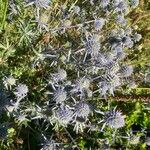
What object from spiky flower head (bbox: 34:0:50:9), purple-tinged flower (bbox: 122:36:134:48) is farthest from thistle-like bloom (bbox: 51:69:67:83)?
purple-tinged flower (bbox: 122:36:134:48)

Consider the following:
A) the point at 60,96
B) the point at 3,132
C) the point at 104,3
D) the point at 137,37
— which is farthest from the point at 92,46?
the point at 3,132

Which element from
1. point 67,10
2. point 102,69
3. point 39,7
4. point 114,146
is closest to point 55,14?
point 67,10

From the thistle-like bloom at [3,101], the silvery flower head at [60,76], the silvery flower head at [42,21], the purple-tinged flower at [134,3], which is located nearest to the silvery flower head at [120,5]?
the purple-tinged flower at [134,3]

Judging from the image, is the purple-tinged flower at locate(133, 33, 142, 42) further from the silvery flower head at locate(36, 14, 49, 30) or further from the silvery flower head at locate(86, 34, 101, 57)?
the silvery flower head at locate(36, 14, 49, 30)

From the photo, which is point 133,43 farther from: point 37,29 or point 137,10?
point 37,29

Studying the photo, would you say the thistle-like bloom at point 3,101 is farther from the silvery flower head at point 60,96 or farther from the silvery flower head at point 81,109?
the silvery flower head at point 81,109

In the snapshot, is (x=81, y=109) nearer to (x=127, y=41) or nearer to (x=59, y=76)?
(x=59, y=76)
